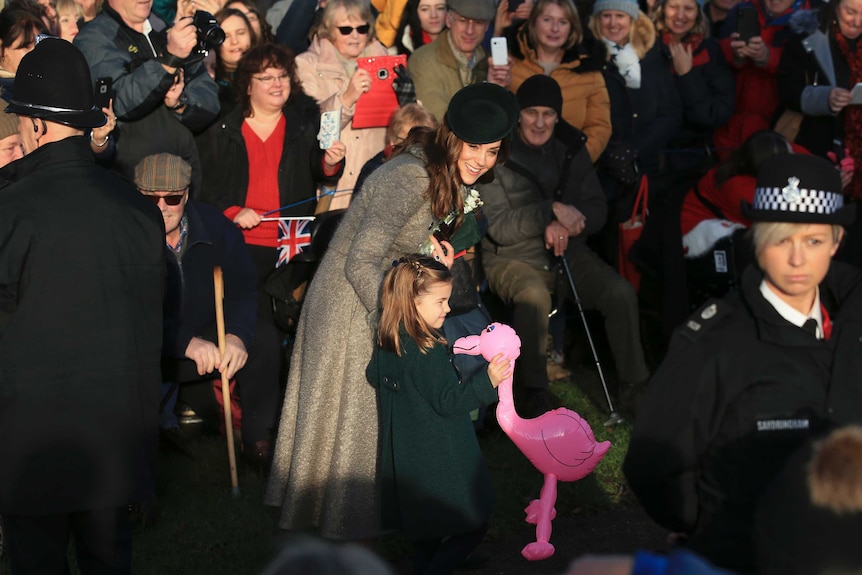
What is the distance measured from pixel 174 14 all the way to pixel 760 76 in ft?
14.7

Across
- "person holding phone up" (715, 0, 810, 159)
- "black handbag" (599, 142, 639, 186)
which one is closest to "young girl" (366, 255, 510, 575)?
"black handbag" (599, 142, 639, 186)

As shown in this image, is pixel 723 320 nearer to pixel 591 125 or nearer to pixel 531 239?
pixel 531 239

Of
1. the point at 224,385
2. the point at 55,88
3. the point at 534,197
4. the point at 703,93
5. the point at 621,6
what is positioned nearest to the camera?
the point at 55,88

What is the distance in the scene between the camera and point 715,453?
144 inches

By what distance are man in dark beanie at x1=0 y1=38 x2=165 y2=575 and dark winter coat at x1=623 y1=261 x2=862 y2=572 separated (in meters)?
1.95

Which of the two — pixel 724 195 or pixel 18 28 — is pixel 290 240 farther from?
pixel 724 195

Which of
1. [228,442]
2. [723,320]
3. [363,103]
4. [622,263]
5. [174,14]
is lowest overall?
[228,442]

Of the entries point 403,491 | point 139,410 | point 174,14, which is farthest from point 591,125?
point 139,410

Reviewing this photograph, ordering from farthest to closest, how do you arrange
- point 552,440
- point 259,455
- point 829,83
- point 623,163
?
point 829,83, point 623,163, point 259,455, point 552,440

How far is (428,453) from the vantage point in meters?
5.34

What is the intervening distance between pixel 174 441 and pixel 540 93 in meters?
3.17

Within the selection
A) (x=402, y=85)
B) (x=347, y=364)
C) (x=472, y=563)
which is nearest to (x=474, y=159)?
(x=347, y=364)

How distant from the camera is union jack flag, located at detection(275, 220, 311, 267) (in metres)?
8.02

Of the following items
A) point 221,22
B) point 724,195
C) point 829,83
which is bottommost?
point 724,195
